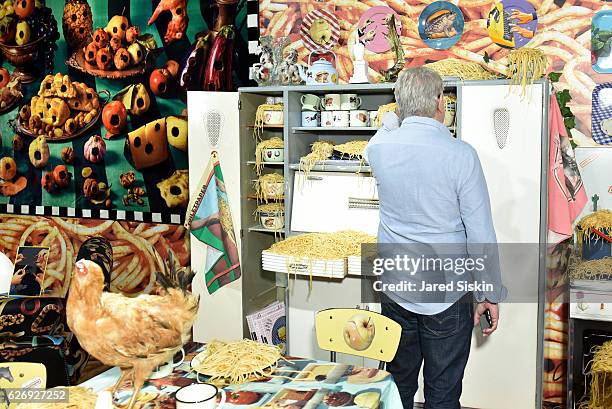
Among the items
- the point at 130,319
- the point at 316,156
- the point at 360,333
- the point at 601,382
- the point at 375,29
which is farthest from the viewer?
the point at 375,29

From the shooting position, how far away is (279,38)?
437 cm

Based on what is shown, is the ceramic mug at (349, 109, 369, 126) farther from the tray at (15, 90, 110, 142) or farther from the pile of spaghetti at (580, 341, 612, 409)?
the tray at (15, 90, 110, 142)

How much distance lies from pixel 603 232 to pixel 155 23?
3.36m

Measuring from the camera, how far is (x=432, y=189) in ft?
7.94

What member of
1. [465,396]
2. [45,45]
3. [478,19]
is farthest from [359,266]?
[45,45]

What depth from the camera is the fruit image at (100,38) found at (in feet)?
16.3

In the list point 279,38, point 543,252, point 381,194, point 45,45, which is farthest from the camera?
point 45,45

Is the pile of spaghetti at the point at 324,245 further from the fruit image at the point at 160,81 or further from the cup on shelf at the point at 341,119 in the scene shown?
the fruit image at the point at 160,81

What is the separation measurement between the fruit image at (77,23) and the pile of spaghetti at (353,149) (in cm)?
244

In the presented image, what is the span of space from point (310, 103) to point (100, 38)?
2023mm

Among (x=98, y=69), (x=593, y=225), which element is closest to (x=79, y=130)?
(x=98, y=69)

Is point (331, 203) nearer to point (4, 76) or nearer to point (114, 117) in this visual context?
point (114, 117)

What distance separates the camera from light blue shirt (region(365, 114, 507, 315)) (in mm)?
2398

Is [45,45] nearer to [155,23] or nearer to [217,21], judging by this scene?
[155,23]
